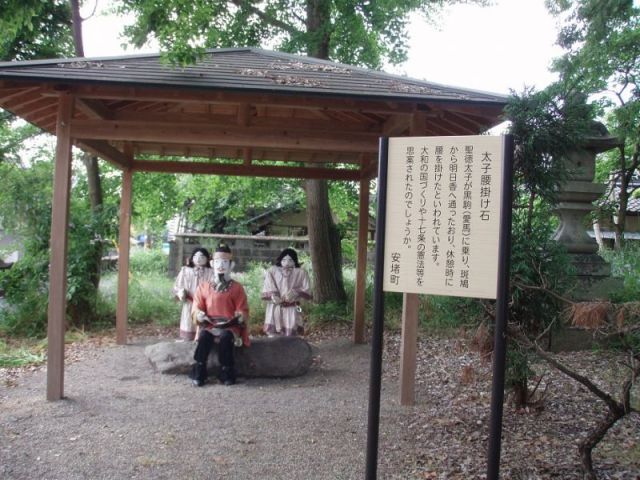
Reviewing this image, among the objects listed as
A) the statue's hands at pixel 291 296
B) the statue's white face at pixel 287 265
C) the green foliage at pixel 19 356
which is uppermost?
the statue's white face at pixel 287 265

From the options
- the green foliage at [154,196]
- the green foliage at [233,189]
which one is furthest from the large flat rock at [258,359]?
the green foliage at [233,189]

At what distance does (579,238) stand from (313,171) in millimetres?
3813

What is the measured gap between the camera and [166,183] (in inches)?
479

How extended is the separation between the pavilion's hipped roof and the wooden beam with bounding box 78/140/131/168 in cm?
2

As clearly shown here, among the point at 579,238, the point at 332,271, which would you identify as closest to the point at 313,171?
the point at 332,271

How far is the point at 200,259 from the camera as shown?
312 inches

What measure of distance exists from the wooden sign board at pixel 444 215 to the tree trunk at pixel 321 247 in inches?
304

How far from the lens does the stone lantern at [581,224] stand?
699 centimetres

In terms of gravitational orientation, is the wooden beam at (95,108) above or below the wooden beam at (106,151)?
above

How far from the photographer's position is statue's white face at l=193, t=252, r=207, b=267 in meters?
7.93

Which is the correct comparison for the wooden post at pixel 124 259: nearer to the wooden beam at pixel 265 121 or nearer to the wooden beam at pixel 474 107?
the wooden beam at pixel 265 121

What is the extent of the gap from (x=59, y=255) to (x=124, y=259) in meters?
3.24

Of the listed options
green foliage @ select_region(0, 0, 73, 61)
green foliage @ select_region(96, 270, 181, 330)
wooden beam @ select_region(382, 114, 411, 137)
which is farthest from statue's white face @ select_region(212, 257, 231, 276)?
green foliage @ select_region(0, 0, 73, 61)

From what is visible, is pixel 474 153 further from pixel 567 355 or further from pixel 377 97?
pixel 567 355
